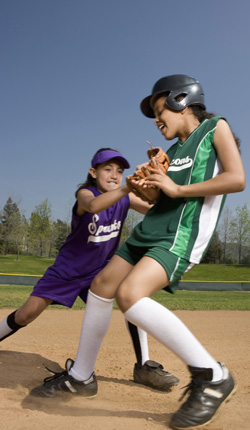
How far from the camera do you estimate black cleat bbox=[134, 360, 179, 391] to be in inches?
117

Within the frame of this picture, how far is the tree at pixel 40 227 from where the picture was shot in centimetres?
4409

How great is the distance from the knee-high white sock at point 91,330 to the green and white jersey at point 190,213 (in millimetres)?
506

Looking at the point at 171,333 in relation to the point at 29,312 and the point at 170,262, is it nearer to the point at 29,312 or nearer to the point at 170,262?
the point at 170,262

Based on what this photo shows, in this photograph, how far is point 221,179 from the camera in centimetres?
215

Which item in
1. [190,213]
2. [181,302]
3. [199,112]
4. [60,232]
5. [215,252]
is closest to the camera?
[190,213]

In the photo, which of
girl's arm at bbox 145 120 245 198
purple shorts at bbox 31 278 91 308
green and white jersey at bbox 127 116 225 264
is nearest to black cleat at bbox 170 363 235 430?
green and white jersey at bbox 127 116 225 264

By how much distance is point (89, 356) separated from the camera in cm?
264

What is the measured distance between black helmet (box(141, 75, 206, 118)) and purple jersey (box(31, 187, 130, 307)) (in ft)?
3.86

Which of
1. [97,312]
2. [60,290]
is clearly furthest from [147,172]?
[60,290]

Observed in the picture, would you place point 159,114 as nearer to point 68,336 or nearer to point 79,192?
point 79,192

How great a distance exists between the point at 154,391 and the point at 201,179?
5.63 ft

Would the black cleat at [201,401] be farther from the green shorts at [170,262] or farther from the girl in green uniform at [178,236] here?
the green shorts at [170,262]

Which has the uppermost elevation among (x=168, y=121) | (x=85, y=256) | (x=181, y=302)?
(x=168, y=121)

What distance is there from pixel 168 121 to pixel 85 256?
4.94ft
